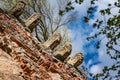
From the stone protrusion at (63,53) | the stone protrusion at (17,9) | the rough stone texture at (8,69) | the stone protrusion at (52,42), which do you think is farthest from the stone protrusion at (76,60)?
the rough stone texture at (8,69)

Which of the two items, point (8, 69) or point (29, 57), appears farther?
point (29, 57)

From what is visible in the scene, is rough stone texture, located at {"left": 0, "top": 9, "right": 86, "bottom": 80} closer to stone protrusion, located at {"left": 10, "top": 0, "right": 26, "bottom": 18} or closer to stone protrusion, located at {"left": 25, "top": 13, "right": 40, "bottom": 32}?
stone protrusion, located at {"left": 10, "top": 0, "right": 26, "bottom": 18}

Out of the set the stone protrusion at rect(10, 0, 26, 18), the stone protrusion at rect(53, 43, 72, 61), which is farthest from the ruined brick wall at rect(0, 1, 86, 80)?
the stone protrusion at rect(10, 0, 26, 18)

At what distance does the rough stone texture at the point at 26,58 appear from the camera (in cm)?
597

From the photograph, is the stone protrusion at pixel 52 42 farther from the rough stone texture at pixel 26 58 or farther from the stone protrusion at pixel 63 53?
the stone protrusion at pixel 63 53

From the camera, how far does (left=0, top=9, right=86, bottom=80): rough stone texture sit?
235 inches

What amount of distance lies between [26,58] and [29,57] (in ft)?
0.57

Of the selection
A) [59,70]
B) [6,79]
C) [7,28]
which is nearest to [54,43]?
[59,70]

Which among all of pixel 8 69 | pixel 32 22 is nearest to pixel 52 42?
pixel 32 22

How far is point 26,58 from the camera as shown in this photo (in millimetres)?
6520

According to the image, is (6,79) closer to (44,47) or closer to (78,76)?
(44,47)

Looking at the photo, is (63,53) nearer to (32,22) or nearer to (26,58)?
(32,22)

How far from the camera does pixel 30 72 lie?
6.20 m

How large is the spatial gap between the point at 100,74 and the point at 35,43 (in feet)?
10.2
